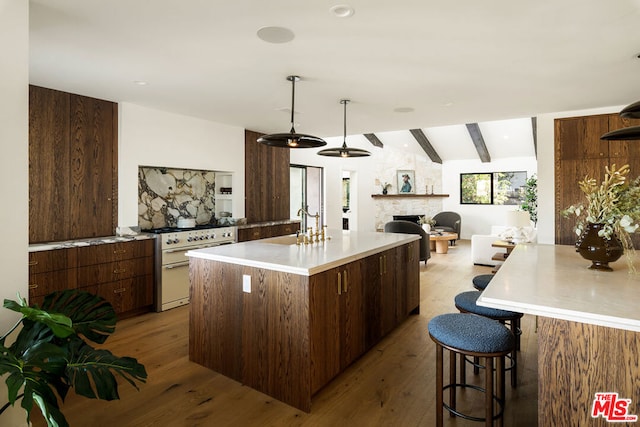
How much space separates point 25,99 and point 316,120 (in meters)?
3.61

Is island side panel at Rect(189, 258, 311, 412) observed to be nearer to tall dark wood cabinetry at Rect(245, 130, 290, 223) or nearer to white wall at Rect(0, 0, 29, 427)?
white wall at Rect(0, 0, 29, 427)

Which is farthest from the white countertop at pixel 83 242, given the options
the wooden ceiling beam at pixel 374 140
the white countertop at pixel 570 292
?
the wooden ceiling beam at pixel 374 140

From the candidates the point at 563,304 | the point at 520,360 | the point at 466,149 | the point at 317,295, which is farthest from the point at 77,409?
the point at 466,149

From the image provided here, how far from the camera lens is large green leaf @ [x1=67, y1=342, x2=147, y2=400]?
4.62ft

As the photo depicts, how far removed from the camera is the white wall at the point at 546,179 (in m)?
4.55

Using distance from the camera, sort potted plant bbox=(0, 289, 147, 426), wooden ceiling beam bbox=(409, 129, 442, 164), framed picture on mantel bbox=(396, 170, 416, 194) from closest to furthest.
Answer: potted plant bbox=(0, 289, 147, 426) → wooden ceiling beam bbox=(409, 129, 442, 164) → framed picture on mantel bbox=(396, 170, 416, 194)

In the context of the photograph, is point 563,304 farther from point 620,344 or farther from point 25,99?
point 25,99

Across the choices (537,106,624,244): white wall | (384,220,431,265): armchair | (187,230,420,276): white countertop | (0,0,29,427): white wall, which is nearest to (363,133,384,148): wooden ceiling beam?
(384,220,431,265): armchair

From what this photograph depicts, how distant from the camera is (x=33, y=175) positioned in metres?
3.36

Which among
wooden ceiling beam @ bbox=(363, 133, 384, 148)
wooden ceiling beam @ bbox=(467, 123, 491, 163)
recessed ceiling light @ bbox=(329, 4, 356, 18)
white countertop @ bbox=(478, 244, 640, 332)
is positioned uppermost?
wooden ceiling beam @ bbox=(363, 133, 384, 148)

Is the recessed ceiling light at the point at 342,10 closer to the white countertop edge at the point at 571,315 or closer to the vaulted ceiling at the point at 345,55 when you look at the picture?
the vaulted ceiling at the point at 345,55

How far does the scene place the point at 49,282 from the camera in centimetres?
323

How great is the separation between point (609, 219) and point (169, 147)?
14.4 feet

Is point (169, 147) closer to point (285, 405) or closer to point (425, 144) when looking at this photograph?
point (285, 405)
